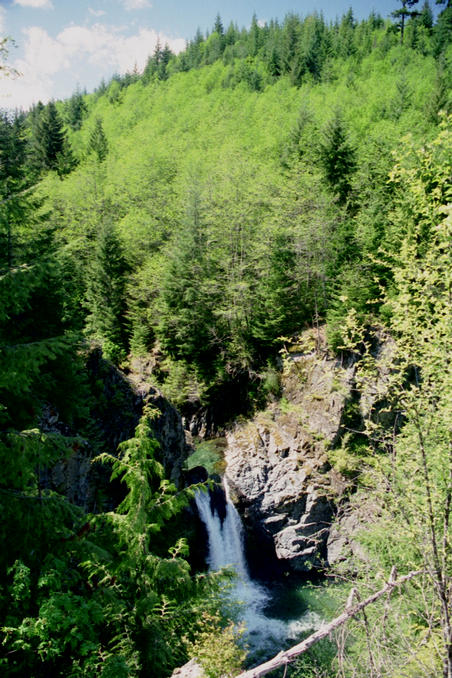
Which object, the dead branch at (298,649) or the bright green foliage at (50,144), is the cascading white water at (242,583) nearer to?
the dead branch at (298,649)

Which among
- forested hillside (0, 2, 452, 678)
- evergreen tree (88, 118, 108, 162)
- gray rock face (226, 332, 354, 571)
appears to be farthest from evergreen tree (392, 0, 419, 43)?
gray rock face (226, 332, 354, 571)

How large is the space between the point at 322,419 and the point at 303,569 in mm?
7163

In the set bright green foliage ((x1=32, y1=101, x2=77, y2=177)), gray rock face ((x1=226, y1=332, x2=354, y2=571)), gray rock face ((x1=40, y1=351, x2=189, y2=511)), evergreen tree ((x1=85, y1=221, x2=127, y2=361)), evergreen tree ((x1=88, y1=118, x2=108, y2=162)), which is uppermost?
evergreen tree ((x1=88, y1=118, x2=108, y2=162))

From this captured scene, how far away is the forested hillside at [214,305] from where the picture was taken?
4555mm

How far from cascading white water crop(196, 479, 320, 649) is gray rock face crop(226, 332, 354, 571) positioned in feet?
3.16

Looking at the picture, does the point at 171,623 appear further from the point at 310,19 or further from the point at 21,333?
the point at 310,19

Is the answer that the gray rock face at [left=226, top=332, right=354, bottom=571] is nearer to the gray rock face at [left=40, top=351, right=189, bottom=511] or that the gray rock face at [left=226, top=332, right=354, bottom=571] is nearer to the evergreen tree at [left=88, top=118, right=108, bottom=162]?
the gray rock face at [left=40, top=351, right=189, bottom=511]

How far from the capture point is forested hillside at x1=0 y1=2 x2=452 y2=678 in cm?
455

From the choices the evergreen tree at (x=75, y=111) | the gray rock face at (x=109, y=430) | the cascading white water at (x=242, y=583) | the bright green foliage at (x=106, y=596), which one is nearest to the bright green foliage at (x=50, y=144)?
the evergreen tree at (x=75, y=111)

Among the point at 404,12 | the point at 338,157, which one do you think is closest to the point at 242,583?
the point at 338,157

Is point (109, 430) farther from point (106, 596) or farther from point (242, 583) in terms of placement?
point (106, 596)

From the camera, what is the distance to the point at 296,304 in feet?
81.4

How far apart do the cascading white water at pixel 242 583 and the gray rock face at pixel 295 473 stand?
3.16ft

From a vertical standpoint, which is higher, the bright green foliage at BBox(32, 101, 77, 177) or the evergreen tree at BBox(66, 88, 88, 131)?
the evergreen tree at BBox(66, 88, 88, 131)
